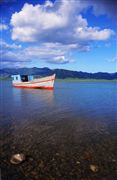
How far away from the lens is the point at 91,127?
1141 cm

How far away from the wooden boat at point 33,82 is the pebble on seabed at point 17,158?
1691 inches

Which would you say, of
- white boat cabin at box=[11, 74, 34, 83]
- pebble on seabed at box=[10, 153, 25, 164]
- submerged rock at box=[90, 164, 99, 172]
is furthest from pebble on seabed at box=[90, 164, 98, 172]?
white boat cabin at box=[11, 74, 34, 83]

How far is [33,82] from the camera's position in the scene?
177 ft

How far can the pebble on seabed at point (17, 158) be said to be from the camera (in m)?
6.40

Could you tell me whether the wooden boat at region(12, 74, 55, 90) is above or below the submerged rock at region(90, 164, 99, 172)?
above

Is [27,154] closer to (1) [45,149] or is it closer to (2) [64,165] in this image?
(1) [45,149]

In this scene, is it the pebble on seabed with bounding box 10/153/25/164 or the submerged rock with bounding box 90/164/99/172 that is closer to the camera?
the submerged rock with bounding box 90/164/99/172

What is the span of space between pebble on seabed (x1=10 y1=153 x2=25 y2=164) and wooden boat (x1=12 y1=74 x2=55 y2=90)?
141ft

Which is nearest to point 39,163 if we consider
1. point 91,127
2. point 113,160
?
point 113,160

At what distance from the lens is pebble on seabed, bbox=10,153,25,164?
640 centimetres

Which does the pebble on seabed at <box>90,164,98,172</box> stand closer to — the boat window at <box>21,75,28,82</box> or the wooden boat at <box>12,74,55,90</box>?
the wooden boat at <box>12,74,55,90</box>

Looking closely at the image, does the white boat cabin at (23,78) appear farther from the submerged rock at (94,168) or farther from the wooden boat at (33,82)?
the submerged rock at (94,168)

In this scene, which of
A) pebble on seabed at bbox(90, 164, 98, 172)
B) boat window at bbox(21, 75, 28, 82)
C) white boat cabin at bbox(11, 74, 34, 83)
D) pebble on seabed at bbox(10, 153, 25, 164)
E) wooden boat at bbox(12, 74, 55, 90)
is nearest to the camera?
pebble on seabed at bbox(90, 164, 98, 172)

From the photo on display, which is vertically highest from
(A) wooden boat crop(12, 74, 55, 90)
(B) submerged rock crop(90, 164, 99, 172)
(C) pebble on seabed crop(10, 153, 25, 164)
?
(A) wooden boat crop(12, 74, 55, 90)
